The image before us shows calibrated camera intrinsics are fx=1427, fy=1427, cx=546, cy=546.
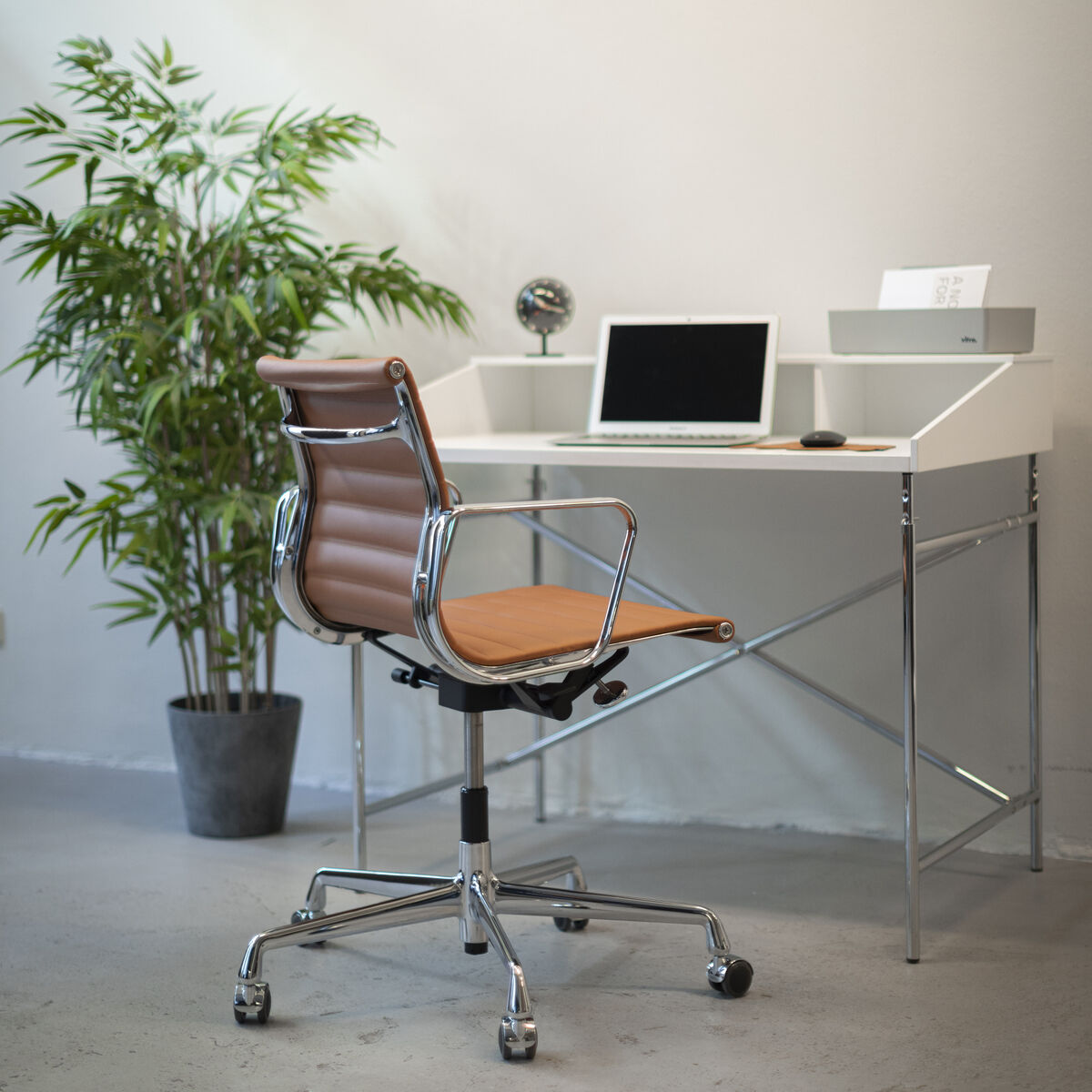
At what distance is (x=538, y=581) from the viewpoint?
3.39 meters

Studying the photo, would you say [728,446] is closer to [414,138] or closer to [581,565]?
[581,565]

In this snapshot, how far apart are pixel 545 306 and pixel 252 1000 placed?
1.59 m

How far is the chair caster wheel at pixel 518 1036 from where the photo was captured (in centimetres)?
208

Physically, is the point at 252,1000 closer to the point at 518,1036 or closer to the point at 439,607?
the point at 518,1036

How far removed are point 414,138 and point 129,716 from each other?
1721mm

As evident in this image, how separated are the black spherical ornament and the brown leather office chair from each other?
89 centimetres

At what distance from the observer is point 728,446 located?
2.59 metres

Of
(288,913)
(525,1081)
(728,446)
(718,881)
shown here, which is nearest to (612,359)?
(728,446)

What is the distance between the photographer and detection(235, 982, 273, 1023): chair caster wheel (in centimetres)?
220

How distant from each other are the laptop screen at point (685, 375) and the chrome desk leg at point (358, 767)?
740 mm

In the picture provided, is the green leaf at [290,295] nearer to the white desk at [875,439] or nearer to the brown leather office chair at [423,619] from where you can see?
the white desk at [875,439]

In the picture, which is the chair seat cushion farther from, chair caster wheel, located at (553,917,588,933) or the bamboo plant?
the bamboo plant

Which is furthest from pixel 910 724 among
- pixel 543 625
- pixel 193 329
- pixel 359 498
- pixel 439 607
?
pixel 193 329

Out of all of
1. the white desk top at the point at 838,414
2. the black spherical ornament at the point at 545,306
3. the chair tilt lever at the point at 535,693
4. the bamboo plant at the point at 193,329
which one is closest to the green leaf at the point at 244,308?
the bamboo plant at the point at 193,329
